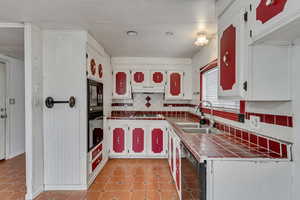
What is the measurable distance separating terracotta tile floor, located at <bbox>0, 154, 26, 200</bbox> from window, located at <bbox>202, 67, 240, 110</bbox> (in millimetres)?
2936

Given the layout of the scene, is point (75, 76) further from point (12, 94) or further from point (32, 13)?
point (12, 94)

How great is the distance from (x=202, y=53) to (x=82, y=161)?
2.68 m

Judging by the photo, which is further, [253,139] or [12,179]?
[12,179]

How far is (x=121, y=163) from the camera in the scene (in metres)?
3.66

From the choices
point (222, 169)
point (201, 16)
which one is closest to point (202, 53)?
point (201, 16)

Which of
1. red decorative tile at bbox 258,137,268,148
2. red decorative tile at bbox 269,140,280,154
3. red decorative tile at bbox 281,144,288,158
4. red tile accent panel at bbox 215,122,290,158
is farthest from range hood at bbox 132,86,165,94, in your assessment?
red decorative tile at bbox 281,144,288,158

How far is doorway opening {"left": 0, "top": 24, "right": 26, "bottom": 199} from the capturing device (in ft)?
10.6

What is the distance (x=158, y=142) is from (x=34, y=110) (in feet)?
7.80

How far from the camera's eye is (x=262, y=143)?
1551mm

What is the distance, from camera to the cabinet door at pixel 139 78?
13.8 feet

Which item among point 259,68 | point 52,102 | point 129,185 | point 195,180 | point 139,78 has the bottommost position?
point 129,185

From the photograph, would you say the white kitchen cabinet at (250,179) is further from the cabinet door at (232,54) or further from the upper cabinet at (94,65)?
the upper cabinet at (94,65)

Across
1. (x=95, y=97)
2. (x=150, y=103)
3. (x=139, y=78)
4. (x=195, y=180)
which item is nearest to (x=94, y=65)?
(x=95, y=97)

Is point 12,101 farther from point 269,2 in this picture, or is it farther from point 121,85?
point 269,2
